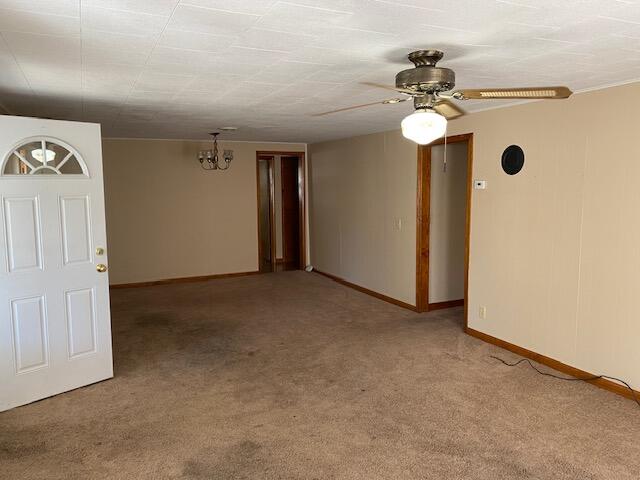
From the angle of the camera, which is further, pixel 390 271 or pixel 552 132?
pixel 390 271

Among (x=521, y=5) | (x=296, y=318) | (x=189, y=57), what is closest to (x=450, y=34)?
(x=521, y=5)

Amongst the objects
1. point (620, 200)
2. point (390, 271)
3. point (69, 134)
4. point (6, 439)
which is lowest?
point (6, 439)

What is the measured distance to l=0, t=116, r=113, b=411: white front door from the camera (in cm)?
319

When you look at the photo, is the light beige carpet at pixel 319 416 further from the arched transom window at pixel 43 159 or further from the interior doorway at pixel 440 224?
the arched transom window at pixel 43 159

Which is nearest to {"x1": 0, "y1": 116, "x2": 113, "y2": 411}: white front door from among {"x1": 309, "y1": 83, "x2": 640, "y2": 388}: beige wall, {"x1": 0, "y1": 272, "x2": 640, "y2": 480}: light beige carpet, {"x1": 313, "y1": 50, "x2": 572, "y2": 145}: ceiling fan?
{"x1": 0, "y1": 272, "x2": 640, "y2": 480}: light beige carpet

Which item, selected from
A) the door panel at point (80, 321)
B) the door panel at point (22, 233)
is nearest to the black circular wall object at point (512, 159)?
the door panel at point (80, 321)

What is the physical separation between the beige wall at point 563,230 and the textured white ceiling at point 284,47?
1.38 feet

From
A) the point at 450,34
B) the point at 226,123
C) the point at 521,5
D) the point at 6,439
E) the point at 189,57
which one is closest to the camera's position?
the point at 521,5

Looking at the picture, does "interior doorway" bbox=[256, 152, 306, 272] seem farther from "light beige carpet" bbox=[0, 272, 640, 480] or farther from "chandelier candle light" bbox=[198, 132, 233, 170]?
"light beige carpet" bbox=[0, 272, 640, 480]

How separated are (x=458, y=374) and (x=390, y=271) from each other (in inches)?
91.4

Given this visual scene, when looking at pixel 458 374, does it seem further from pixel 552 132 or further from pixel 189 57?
pixel 189 57

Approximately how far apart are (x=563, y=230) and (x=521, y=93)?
6.15 feet

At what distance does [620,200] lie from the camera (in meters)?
3.32

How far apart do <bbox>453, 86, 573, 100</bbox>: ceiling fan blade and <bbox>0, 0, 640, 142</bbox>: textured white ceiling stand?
23cm
